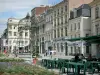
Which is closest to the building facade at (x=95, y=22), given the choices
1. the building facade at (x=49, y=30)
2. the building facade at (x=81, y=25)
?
the building facade at (x=81, y=25)

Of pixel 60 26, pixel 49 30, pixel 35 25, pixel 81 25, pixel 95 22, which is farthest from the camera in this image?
pixel 35 25

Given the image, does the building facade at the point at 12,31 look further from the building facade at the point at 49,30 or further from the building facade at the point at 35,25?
the building facade at the point at 49,30

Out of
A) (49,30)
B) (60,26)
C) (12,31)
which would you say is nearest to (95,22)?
(60,26)

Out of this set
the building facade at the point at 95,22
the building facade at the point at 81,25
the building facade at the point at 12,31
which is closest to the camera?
the building facade at the point at 95,22

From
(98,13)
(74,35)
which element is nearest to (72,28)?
(74,35)

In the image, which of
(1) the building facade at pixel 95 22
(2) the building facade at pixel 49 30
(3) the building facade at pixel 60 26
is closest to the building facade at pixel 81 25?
(1) the building facade at pixel 95 22

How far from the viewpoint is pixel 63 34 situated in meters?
66.4

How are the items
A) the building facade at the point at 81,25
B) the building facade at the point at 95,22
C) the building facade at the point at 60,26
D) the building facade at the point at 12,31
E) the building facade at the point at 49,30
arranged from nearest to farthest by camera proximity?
the building facade at the point at 95,22 → the building facade at the point at 81,25 → the building facade at the point at 60,26 → the building facade at the point at 49,30 → the building facade at the point at 12,31

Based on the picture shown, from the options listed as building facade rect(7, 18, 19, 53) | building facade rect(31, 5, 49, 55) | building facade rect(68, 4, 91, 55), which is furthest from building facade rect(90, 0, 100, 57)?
building facade rect(7, 18, 19, 53)

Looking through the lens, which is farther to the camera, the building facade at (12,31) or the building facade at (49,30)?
the building facade at (12,31)

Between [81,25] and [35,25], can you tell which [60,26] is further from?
[35,25]

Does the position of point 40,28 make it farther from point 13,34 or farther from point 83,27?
point 13,34

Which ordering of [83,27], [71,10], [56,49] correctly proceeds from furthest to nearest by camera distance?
[56,49] → [71,10] → [83,27]

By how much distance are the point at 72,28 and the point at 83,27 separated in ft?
17.8
